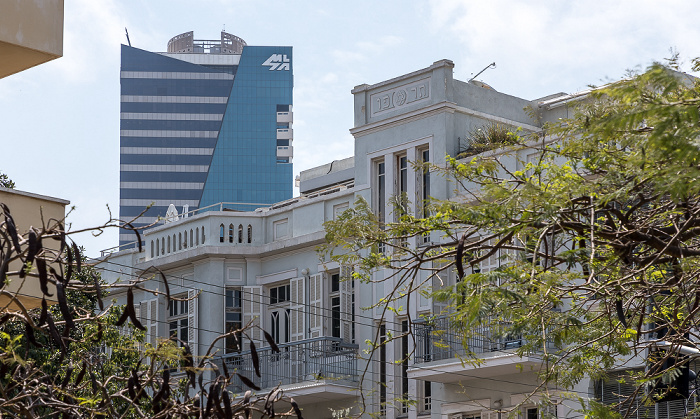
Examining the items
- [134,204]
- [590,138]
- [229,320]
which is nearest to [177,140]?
[134,204]

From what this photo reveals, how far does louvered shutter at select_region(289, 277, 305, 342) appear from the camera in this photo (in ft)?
97.6

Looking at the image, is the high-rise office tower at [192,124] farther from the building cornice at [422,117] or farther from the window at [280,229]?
the building cornice at [422,117]

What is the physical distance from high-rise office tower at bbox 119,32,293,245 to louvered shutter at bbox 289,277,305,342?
9419 cm

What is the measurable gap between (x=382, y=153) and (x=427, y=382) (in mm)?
5189

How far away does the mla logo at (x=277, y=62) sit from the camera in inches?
4879

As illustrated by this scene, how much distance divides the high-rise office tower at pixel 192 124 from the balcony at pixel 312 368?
95.0 metres

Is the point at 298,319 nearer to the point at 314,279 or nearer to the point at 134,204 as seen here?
the point at 314,279

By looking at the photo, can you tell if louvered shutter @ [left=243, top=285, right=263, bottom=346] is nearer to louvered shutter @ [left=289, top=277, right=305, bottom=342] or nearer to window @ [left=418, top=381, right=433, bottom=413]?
louvered shutter @ [left=289, top=277, right=305, bottom=342]

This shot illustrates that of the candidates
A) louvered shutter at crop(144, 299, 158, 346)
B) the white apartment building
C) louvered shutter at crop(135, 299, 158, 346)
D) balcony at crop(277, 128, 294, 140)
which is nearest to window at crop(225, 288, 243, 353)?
the white apartment building

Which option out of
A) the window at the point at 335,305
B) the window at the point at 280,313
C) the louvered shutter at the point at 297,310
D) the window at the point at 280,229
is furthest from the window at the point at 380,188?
the window at the point at 280,313

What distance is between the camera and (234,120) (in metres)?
125

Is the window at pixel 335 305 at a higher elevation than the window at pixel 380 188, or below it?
below

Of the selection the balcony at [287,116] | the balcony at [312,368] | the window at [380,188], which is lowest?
the balcony at [312,368]

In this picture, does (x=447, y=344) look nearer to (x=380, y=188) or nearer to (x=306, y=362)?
(x=306, y=362)
